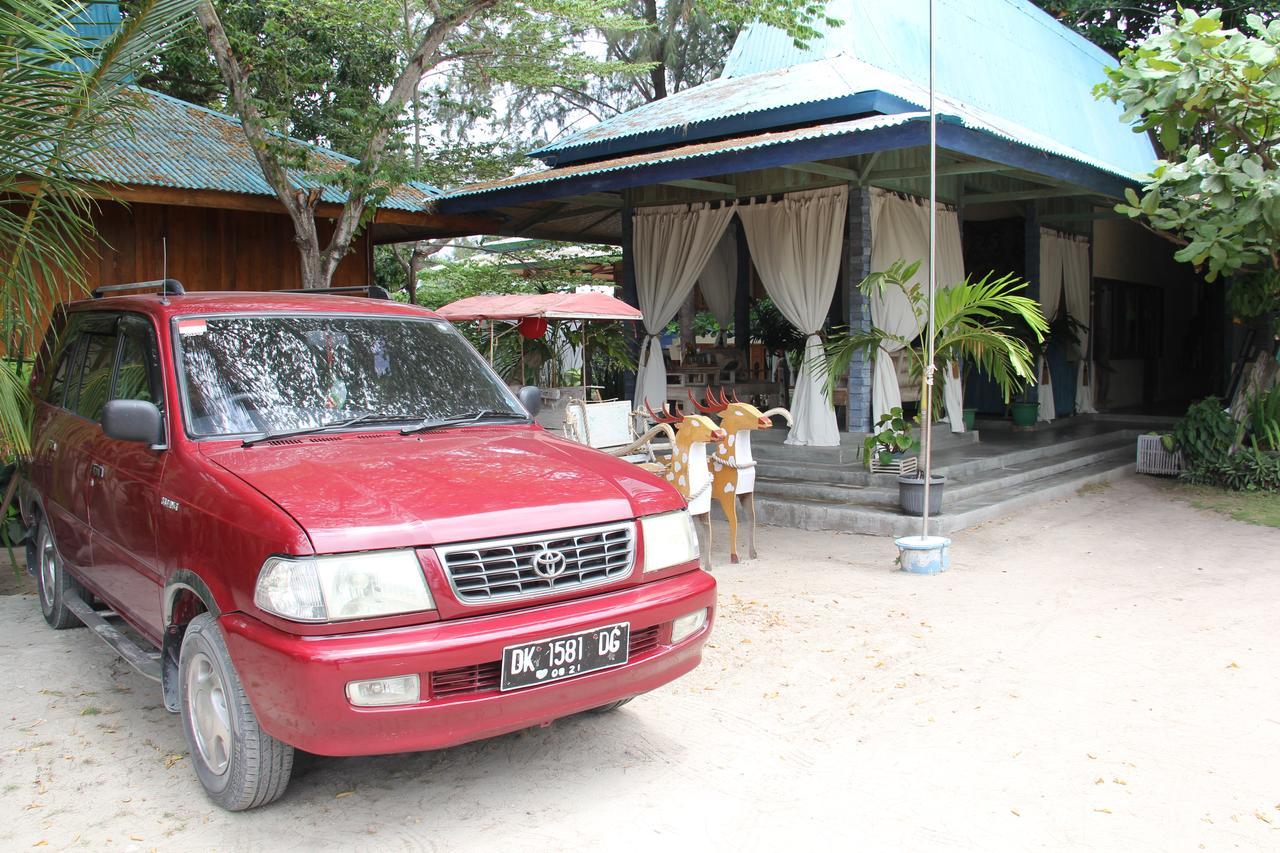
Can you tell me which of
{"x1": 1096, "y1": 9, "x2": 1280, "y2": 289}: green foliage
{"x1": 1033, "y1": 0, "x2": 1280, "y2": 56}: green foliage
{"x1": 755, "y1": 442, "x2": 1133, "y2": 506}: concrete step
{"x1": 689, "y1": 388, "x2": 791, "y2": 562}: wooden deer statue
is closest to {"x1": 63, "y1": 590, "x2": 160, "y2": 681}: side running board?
{"x1": 689, "y1": 388, "x2": 791, "y2": 562}: wooden deer statue

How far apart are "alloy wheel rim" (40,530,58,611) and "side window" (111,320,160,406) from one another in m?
1.55

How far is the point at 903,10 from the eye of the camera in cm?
1319

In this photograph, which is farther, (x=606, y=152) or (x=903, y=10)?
(x=903, y=10)

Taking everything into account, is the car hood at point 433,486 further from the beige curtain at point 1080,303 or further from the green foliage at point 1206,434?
the beige curtain at point 1080,303

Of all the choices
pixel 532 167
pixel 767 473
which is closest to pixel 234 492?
pixel 767 473

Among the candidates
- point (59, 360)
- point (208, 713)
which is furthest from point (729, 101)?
point (208, 713)

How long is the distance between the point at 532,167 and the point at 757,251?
9897mm

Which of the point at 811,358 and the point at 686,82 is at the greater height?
the point at 686,82

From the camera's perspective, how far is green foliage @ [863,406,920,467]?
8633 mm

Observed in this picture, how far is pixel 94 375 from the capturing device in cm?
470

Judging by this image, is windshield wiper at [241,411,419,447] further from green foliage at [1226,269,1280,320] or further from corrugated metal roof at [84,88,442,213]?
green foliage at [1226,269,1280,320]

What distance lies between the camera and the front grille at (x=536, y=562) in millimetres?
3023

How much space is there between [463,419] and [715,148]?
5.84 m

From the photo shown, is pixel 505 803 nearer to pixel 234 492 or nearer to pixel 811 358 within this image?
pixel 234 492
